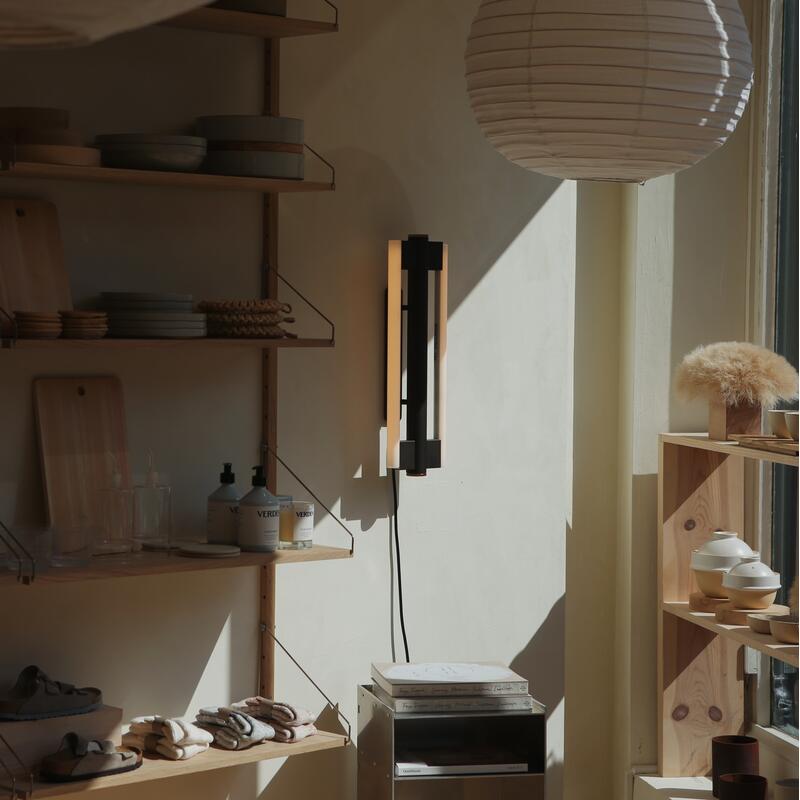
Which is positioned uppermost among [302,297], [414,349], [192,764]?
[302,297]

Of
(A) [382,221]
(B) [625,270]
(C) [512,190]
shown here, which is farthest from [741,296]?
(A) [382,221]

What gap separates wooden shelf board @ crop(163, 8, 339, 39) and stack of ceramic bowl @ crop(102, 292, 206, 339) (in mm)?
612

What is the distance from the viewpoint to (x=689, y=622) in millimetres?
3484

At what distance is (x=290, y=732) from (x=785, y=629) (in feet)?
4.04

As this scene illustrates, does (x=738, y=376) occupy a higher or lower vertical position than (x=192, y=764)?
higher

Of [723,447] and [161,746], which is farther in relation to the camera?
[723,447]

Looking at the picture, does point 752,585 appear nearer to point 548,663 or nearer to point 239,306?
point 548,663

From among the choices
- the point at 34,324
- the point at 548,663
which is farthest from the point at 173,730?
the point at 548,663

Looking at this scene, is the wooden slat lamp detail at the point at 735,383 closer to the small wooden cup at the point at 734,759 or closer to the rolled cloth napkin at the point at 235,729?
the small wooden cup at the point at 734,759

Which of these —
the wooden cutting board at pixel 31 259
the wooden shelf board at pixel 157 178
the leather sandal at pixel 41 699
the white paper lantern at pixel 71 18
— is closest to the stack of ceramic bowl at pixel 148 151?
the wooden shelf board at pixel 157 178

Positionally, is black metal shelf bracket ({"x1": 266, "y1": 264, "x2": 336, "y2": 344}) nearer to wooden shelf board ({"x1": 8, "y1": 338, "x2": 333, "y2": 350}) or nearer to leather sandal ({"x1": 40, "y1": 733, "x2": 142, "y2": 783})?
wooden shelf board ({"x1": 8, "y1": 338, "x2": 333, "y2": 350})

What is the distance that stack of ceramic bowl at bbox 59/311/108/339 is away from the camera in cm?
245

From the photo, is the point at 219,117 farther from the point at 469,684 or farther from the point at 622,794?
the point at 622,794

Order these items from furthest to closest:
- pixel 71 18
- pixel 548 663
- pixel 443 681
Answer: pixel 548 663
pixel 443 681
pixel 71 18
